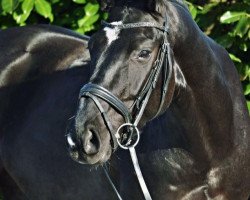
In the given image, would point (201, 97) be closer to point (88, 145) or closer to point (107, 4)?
point (107, 4)

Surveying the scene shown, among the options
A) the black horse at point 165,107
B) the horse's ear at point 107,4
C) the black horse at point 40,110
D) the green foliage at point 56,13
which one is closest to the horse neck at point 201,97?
the black horse at point 165,107

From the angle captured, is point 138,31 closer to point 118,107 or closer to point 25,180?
point 118,107

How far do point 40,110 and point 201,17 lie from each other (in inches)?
48.8

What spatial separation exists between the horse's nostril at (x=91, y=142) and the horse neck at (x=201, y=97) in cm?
55

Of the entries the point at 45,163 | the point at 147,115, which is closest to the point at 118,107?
the point at 147,115

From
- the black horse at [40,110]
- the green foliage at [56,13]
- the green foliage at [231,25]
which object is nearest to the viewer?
the black horse at [40,110]

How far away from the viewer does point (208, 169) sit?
3.86 metres

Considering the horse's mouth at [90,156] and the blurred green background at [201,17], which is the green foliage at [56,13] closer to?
the blurred green background at [201,17]

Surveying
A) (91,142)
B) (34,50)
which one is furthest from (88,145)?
(34,50)

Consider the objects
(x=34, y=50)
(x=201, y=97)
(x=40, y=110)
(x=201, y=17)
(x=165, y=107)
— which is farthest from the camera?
(x=201, y=17)

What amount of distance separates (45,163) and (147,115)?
4.41 feet

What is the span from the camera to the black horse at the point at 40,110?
15.3 feet

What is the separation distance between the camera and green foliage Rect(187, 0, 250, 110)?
5070 mm

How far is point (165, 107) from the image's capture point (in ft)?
11.8
